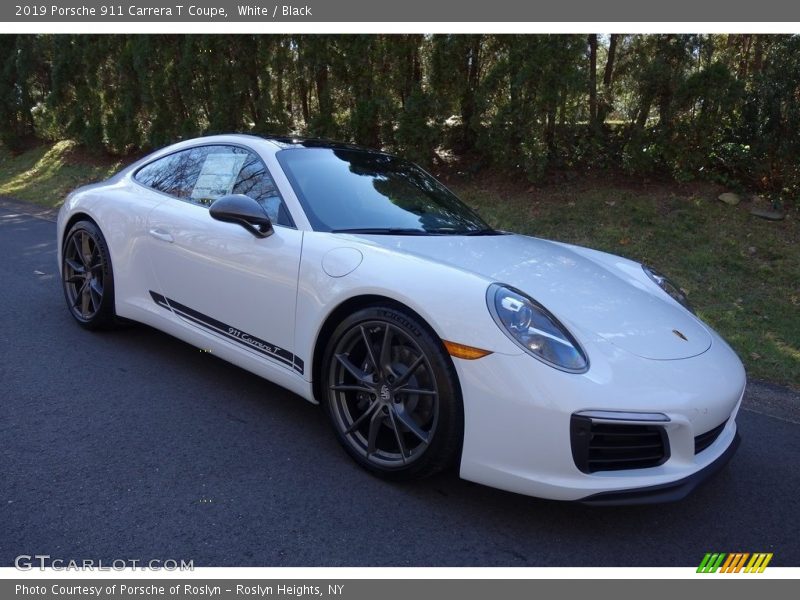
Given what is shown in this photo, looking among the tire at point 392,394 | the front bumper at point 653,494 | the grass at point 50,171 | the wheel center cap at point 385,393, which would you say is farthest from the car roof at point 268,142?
the grass at point 50,171

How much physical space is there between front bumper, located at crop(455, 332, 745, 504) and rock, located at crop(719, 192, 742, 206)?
579 cm

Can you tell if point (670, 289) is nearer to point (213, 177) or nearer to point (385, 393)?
point (385, 393)

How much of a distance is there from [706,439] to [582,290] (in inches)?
31.4

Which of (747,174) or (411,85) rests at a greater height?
(411,85)

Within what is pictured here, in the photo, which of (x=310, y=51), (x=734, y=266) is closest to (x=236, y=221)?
(x=734, y=266)

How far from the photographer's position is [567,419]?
Result: 7.82ft

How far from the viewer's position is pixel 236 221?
3311 mm

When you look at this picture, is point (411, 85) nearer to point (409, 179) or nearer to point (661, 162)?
point (661, 162)

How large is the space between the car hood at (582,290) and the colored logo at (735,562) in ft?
2.47

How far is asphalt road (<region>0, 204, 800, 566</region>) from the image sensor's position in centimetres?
243

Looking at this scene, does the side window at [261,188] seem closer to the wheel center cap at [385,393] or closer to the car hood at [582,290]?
the car hood at [582,290]

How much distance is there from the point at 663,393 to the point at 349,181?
196 centimetres

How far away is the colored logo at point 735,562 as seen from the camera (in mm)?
2429

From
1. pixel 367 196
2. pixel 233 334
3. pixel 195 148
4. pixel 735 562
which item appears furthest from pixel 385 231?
pixel 735 562
